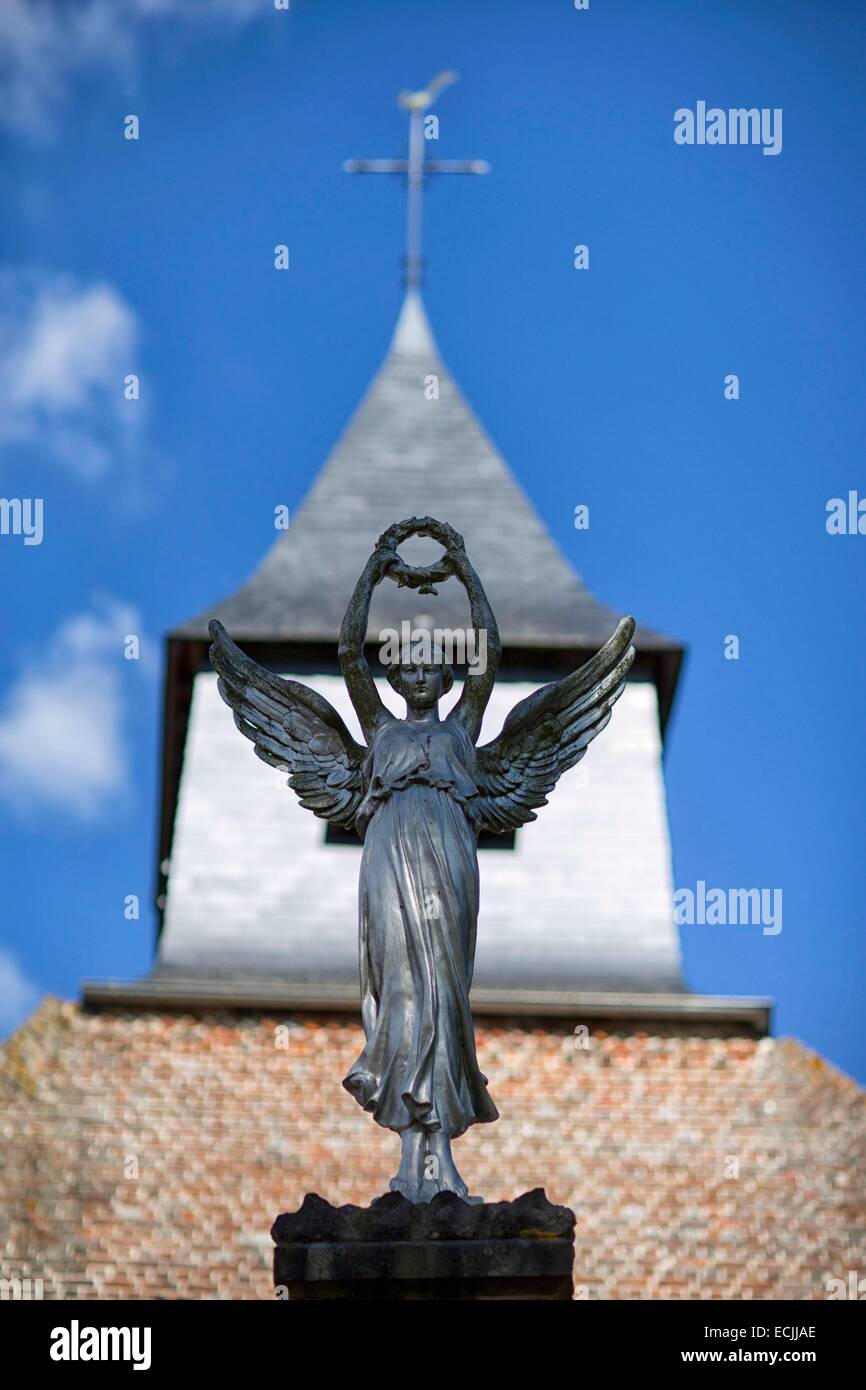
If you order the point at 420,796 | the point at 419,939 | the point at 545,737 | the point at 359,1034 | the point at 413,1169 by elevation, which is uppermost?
the point at 359,1034

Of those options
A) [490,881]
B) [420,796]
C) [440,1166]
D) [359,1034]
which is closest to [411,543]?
[490,881]

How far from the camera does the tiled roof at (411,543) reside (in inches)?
1097

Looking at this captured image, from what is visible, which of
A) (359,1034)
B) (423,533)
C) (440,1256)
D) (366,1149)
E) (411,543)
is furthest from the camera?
(411,543)

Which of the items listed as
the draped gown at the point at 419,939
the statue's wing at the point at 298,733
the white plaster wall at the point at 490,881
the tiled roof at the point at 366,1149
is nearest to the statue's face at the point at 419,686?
the draped gown at the point at 419,939

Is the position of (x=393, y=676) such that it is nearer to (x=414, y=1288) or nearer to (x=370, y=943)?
(x=370, y=943)

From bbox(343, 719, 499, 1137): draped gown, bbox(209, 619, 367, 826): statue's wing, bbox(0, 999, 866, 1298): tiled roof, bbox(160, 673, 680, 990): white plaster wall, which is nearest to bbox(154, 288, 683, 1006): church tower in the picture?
bbox(160, 673, 680, 990): white plaster wall

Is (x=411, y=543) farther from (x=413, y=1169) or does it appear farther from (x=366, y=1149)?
(x=413, y=1169)

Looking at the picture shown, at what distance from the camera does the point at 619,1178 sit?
2050cm

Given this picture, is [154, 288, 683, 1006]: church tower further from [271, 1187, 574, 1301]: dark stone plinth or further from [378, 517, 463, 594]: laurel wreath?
[271, 1187, 574, 1301]: dark stone plinth

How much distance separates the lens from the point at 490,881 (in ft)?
85.4

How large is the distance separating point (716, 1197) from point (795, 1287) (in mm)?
1601

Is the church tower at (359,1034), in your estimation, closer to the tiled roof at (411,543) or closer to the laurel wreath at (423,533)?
the tiled roof at (411,543)

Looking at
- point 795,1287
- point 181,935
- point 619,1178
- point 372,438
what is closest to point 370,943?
point 795,1287

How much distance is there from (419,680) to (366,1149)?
10785 millimetres
